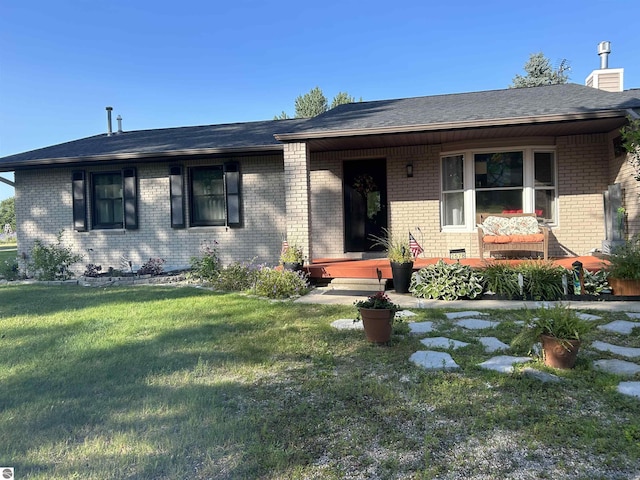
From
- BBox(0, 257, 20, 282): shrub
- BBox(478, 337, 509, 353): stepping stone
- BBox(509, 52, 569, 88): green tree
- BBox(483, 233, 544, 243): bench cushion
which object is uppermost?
BBox(509, 52, 569, 88): green tree

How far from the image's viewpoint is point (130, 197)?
10164 mm

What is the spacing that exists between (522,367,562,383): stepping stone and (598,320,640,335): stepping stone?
72.3 inches

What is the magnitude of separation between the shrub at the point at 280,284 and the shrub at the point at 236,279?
524 mm

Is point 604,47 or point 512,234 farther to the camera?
point 604,47

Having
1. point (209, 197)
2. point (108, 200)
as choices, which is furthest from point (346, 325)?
point (108, 200)

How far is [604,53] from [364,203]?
6417 mm

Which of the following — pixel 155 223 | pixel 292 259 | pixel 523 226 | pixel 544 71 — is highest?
pixel 544 71

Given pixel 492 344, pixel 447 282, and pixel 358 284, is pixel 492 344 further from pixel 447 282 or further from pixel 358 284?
pixel 358 284

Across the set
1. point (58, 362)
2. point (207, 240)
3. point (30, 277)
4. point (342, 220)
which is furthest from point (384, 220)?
point (30, 277)

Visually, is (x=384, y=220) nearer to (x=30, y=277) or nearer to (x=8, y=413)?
(x=8, y=413)

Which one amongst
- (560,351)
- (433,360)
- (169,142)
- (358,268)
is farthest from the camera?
(169,142)

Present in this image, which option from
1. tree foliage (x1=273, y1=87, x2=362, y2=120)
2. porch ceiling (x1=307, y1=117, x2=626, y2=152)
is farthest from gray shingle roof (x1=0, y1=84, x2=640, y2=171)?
tree foliage (x1=273, y1=87, x2=362, y2=120)

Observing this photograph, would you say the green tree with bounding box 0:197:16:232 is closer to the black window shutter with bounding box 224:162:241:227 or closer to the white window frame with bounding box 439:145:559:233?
the black window shutter with bounding box 224:162:241:227

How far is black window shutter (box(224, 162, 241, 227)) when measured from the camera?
9.67 m
